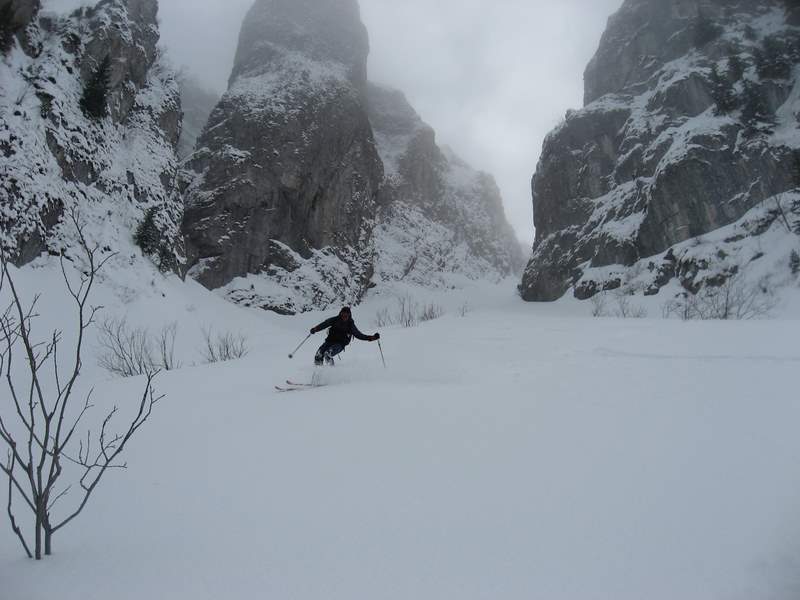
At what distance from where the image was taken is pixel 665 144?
37.7m

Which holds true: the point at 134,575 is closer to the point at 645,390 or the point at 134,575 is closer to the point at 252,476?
the point at 252,476

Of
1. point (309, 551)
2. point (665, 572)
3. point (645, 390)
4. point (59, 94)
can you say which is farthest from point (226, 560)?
point (59, 94)

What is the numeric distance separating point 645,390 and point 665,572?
297 centimetres

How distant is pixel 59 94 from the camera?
22219 mm

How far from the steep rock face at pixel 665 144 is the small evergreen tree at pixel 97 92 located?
39341 mm

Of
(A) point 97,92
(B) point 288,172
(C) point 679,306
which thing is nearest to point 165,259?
(A) point 97,92

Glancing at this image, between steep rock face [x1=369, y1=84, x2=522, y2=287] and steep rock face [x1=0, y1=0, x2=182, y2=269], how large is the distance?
31890mm

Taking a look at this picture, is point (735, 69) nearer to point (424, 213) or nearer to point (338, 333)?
point (338, 333)

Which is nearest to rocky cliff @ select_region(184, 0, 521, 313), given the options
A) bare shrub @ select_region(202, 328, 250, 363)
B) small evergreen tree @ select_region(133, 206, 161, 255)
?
small evergreen tree @ select_region(133, 206, 161, 255)

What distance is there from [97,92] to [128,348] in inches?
662

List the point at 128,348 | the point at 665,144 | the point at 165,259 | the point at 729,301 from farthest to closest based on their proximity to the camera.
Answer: the point at 665,144, the point at 165,259, the point at 729,301, the point at 128,348

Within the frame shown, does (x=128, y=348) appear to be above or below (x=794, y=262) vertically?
below

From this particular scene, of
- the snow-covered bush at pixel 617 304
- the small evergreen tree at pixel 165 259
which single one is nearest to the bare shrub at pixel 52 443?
the small evergreen tree at pixel 165 259

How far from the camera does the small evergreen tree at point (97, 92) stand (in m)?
24.3
